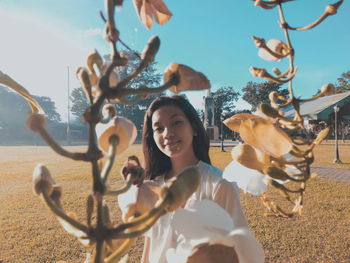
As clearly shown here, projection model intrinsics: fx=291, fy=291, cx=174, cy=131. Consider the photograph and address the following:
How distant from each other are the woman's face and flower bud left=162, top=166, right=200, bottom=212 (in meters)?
0.58

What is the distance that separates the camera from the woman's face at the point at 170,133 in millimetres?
743

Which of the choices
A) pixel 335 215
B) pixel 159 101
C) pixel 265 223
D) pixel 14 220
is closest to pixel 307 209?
pixel 335 215

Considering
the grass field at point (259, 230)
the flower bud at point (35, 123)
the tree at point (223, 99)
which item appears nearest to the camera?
the flower bud at point (35, 123)

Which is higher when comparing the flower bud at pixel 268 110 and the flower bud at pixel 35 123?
the flower bud at pixel 268 110

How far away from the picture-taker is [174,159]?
0.98m

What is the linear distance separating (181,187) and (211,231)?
0.03m

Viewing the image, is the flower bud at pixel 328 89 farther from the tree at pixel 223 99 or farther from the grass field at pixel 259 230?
the tree at pixel 223 99

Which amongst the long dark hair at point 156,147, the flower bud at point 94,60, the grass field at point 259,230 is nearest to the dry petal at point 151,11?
the flower bud at point 94,60

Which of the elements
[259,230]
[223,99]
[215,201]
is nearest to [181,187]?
[215,201]

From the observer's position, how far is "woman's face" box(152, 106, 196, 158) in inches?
29.2

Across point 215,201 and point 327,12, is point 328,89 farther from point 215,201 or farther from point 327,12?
point 215,201

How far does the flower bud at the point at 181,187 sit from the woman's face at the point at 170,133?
0.58m

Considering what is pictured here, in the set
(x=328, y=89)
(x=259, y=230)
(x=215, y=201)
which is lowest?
(x=259, y=230)

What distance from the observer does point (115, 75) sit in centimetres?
18
